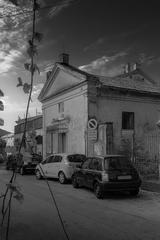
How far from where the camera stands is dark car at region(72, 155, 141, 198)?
10813mm

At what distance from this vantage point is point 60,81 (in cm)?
2380

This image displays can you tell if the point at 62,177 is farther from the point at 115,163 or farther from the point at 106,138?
the point at 115,163

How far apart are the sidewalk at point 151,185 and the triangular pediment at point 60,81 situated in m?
8.88

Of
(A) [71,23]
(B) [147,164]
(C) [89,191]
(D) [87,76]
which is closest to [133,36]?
(D) [87,76]

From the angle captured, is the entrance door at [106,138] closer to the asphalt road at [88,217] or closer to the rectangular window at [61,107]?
the rectangular window at [61,107]

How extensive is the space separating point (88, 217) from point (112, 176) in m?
3.19

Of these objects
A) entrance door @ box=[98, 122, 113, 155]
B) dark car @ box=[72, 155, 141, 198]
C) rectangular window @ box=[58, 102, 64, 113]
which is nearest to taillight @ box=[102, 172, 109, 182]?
dark car @ box=[72, 155, 141, 198]

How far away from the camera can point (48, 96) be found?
25.6m

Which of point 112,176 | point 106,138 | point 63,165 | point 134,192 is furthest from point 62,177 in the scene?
point 112,176

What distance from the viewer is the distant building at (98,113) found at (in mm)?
18641

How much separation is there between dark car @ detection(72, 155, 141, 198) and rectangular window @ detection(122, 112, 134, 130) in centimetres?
1014

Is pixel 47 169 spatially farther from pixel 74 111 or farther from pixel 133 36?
pixel 133 36

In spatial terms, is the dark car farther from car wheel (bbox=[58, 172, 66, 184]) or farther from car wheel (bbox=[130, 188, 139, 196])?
car wheel (bbox=[58, 172, 66, 184])

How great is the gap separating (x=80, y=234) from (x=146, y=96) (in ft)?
57.7
